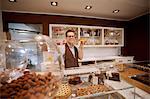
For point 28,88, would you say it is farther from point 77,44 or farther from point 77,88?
point 77,44

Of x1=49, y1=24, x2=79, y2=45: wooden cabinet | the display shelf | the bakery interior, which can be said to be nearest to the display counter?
the bakery interior

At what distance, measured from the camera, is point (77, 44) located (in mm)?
2852

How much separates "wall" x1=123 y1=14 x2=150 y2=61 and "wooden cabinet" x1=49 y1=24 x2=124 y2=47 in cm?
27

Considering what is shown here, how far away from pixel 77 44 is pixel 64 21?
0.86 meters

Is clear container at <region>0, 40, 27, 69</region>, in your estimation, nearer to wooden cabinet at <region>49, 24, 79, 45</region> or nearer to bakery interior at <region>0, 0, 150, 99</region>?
bakery interior at <region>0, 0, 150, 99</region>

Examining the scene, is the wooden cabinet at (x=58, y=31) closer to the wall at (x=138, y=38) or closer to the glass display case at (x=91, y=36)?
the glass display case at (x=91, y=36)

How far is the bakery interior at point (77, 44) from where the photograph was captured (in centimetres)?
62

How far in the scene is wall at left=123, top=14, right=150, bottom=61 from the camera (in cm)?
346

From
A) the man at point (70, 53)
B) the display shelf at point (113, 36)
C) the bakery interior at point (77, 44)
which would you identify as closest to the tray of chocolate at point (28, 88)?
the bakery interior at point (77, 44)

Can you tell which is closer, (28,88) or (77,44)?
(28,88)

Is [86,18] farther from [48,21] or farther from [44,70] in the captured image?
[44,70]

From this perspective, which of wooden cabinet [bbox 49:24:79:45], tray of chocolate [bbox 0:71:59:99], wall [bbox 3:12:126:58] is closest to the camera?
tray of chocolate [bbox 0:71:59:99]

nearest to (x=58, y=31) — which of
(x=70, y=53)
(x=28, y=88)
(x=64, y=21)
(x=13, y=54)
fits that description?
(x=64, y=21)

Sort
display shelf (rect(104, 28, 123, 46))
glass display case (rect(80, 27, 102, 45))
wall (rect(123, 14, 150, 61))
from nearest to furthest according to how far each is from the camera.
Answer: wall (rect(123, 14, 150, 61)) → glass display case (rect(80, 27, 102, 45)) → display shelf (rect(104, 28, 123, 46))
